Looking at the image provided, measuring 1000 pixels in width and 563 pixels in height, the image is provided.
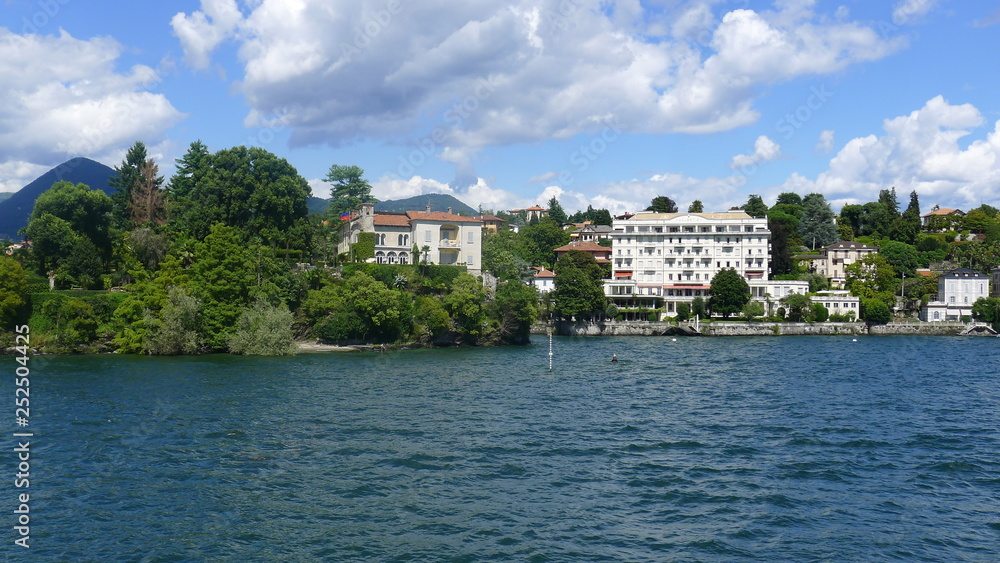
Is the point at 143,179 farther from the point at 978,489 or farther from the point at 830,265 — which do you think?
the point at 830,265

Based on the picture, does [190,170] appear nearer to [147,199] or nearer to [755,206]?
[147,199]

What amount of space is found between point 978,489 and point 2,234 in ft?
363

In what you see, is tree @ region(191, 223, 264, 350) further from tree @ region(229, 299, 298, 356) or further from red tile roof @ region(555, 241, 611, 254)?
red tile roof @ region(555, 241, 611, 254)

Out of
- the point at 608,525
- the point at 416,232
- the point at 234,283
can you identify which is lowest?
the point at 608,525

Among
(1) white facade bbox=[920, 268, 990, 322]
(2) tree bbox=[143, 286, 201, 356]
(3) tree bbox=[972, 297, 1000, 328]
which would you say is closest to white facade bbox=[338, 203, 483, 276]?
(2) tree bbox=[143, 286, 201, 356]

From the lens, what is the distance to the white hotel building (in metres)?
101

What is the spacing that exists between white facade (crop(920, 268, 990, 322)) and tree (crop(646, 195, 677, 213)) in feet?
154

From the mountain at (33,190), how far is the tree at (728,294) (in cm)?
7979

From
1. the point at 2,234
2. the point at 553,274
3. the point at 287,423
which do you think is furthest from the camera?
the point at 553,274

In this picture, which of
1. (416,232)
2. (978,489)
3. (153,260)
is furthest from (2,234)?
(978,489)

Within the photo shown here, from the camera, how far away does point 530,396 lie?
37.2m

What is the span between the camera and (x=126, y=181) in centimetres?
7256

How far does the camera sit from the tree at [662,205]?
12850 centimetres

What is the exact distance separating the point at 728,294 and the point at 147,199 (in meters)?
70.3
